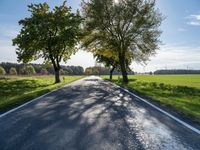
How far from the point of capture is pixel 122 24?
107ft

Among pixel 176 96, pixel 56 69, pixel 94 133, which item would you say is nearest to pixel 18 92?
pixel 176 96

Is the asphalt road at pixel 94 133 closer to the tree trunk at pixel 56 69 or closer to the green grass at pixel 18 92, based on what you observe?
the green grass at pixel 18 92

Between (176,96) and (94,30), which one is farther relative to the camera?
(94,30)

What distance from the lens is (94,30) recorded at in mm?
33125

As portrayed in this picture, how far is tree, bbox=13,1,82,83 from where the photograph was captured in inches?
1332

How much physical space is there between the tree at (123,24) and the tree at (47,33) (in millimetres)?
2860

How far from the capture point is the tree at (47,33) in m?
33.8

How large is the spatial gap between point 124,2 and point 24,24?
13.2 metres

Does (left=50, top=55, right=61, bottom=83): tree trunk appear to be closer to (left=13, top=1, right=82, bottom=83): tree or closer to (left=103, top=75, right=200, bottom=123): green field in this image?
(left=13, top=1, right=82, bottom=83): tree

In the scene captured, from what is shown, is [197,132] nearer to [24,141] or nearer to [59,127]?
[59,127]

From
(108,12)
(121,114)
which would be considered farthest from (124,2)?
(121,114)

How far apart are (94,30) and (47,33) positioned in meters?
6.66

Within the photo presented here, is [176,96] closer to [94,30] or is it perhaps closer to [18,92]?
[18,92]

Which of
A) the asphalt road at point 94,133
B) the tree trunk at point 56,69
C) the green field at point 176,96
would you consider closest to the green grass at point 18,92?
the asphalt road at point 94,133
